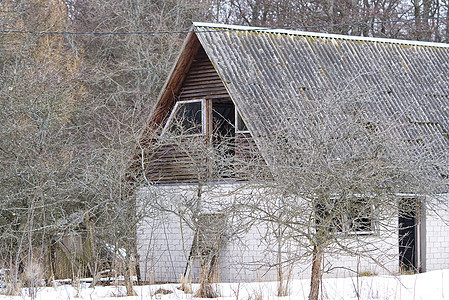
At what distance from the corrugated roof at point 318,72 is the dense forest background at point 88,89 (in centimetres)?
102

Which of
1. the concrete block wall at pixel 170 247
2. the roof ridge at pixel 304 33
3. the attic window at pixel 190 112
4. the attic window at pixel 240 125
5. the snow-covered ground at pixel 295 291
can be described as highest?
the roof ridge at pixel 304 33

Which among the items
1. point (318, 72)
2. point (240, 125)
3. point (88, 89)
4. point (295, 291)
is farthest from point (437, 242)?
point (88, 89)

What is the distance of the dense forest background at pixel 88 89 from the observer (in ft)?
51.8

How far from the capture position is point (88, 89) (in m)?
29.6

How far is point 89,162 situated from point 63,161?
95 cm

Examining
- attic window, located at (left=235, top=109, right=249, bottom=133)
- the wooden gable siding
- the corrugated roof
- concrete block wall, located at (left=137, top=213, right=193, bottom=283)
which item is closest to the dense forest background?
the corrugated roof

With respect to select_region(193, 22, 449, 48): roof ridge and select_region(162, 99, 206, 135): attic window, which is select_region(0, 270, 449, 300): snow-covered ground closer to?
select_region(162, 99, 206, 135): attic window

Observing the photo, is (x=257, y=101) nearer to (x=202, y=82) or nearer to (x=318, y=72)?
(x=202, y=82)

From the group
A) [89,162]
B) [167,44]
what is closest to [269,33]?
[89,162]

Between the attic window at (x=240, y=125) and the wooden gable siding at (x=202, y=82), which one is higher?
the wooden gable siding at (x=202, y=82)

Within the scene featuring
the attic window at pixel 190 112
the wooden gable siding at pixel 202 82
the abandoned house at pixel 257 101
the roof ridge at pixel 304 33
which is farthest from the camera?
the roof ridge at pixel 304 33

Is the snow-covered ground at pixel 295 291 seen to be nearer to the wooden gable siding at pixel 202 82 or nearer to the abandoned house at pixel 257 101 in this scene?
the abandoned house at pixel 257 101

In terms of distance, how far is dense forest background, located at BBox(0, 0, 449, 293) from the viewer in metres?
15.8

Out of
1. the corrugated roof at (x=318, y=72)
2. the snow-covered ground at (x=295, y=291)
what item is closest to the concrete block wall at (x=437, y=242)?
the corrugated roof at (x=318, y=72)
